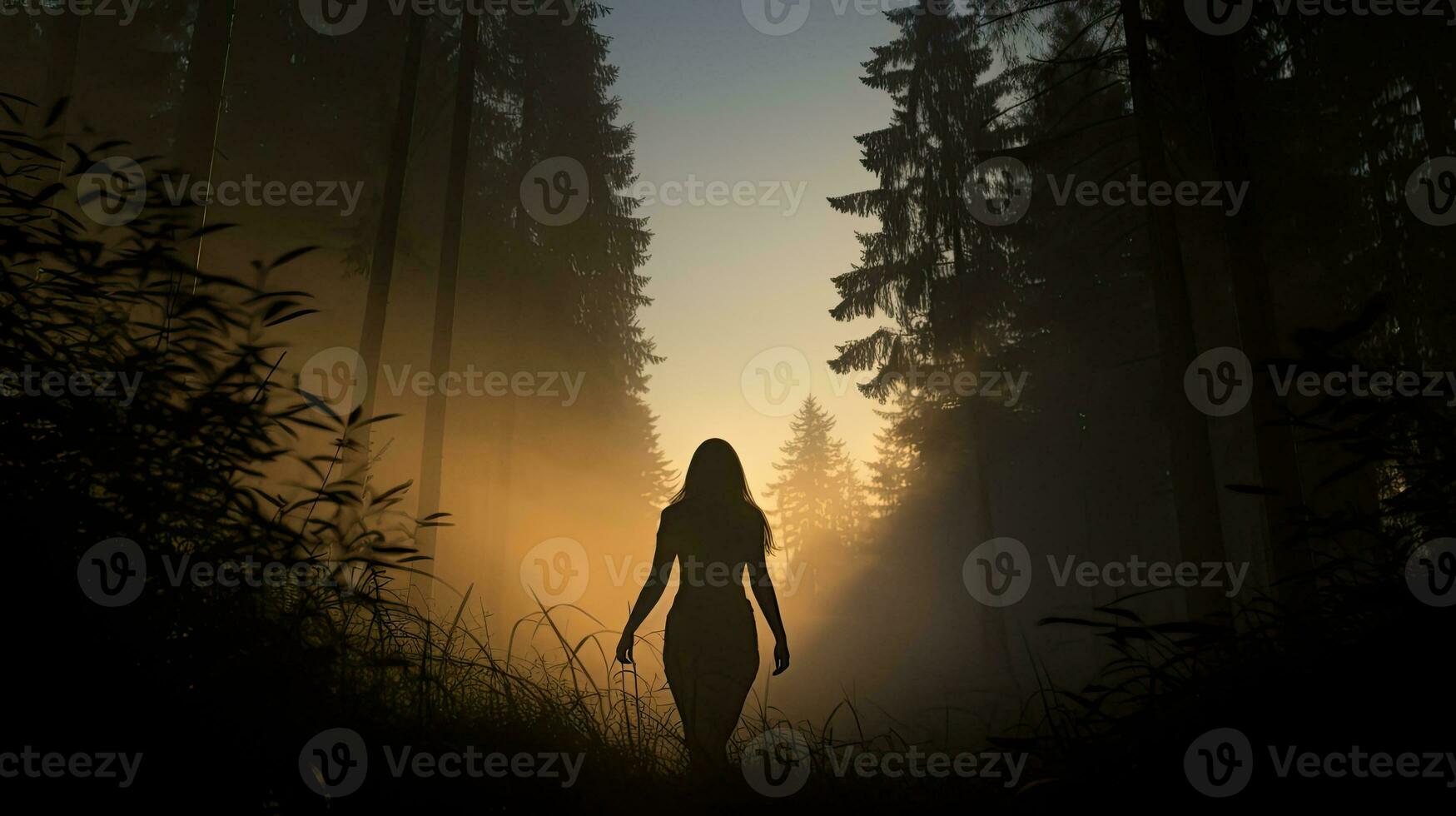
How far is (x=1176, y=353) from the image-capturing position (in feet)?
28.5

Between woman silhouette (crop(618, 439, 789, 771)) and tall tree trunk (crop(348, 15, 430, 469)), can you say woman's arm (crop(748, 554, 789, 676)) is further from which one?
tall tree trunk (crop(348, 15, 430, 469))

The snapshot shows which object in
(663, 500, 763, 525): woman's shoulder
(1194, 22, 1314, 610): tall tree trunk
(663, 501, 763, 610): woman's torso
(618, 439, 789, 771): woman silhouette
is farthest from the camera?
(1194, 22, 1314, 610): tall tree trunk

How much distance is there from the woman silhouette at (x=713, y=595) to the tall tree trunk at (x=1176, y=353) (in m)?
5.49

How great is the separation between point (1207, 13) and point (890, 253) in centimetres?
1035

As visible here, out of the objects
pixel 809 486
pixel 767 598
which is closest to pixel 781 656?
pixel 767 598

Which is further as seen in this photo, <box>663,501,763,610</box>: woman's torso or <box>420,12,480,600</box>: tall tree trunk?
<box>420,12,480,600</box>: tall tree trunk

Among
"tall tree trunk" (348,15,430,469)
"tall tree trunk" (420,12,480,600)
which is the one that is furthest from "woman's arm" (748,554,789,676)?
"tall tree trunk" (420,12,480,600)

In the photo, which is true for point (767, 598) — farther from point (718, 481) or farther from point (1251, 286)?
point (1251, 286)

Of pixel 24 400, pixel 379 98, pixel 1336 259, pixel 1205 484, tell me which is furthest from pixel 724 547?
pixel 379 98

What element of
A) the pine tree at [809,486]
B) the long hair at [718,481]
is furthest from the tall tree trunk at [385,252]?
the pine tree at [809,486]

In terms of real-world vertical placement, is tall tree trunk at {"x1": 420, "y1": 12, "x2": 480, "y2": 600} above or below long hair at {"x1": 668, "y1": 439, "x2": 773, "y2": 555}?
above

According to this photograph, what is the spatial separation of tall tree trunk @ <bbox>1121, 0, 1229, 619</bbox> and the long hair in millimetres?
5396

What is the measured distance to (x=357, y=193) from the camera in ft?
52.2

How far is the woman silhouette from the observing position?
16.1 feet
